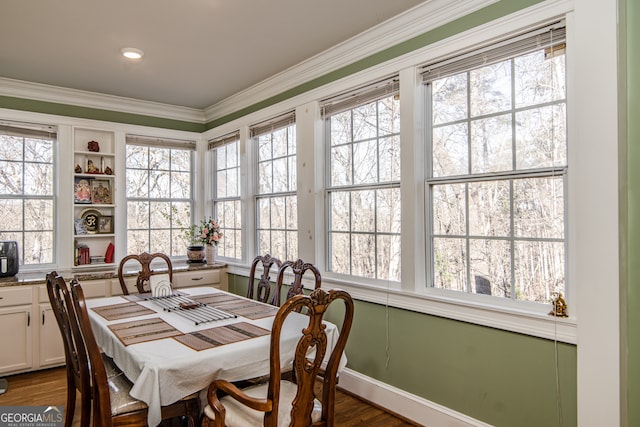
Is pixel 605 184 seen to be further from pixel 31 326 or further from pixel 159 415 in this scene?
pixel 31 326

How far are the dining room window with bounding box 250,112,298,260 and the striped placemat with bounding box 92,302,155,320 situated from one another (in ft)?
5.01

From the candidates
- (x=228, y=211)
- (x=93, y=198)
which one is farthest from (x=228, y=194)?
(x=93, y=198)

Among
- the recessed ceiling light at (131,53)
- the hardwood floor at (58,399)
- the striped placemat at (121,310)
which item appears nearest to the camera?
the striped placemat at (121,310)

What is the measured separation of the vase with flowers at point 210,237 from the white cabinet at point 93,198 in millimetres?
957

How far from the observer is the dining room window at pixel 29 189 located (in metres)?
4.08

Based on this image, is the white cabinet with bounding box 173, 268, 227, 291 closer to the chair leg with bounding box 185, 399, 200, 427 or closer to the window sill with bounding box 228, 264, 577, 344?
the window sill with bounding box 228, 264, 577, 344

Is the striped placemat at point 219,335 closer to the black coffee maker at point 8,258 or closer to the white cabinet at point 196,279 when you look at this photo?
the white cabinet at point 196,279

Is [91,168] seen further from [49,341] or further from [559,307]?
[559,307]

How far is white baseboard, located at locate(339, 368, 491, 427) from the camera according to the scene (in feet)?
8.29

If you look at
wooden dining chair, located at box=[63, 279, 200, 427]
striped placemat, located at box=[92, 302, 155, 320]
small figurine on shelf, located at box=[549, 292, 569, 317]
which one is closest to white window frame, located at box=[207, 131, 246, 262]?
striped placemat, located at box=[92, 302, 155, 320]

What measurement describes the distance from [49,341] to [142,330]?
2.18 meters

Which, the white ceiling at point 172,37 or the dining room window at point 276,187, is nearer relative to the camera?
the white ceiling at point 172,37

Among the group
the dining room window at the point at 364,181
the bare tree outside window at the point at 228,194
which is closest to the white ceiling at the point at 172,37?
the dining room window at the point at 364,181

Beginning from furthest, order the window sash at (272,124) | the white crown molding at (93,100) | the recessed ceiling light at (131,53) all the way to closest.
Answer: the white crown molding at (93,100), the window sash at (272,124), the recessed ceiling light at (131,53)
